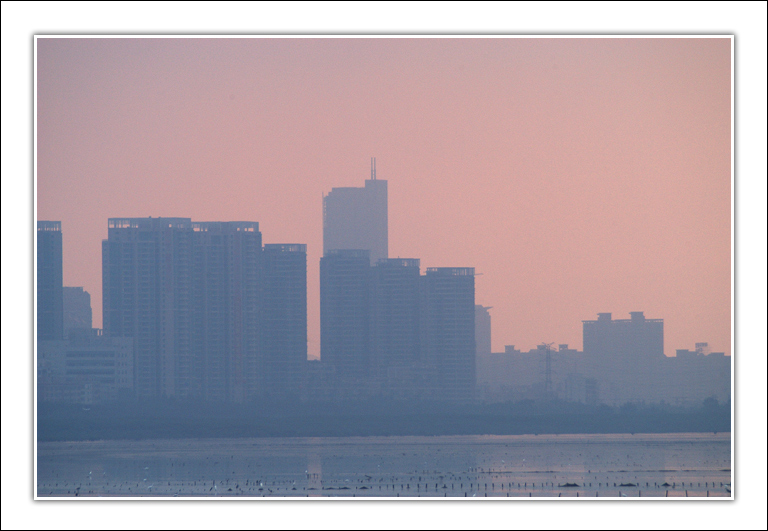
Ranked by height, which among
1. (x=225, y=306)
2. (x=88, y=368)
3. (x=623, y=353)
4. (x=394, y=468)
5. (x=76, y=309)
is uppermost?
(x=76, y=309)

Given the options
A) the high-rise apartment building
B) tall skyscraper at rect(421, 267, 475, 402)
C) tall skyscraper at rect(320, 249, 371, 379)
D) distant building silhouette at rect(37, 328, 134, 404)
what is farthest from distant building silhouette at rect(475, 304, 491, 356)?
distant building silhouette at rect(37, 328, 134, 404)

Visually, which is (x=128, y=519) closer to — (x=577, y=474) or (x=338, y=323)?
(x=577, y=474)

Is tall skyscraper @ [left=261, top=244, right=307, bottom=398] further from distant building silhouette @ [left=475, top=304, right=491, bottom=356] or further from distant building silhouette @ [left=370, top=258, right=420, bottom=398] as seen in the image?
distant building silhouette @ [left=475, top=304, right=491, bottom=356]

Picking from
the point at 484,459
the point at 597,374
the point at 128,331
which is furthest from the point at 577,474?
the point at 128,331

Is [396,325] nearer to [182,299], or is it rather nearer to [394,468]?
[182,299]

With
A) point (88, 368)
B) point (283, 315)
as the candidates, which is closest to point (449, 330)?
point (283, 315)

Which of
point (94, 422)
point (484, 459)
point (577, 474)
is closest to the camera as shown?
point (577, 474)

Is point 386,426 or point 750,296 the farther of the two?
point 386,426
